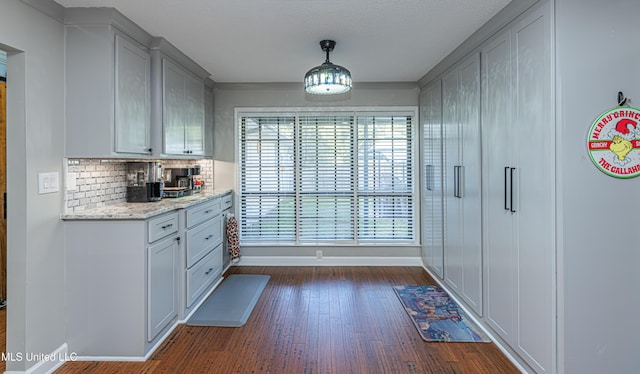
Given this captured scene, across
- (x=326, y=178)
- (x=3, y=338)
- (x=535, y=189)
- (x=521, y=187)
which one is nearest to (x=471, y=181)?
(x=521, y=187)

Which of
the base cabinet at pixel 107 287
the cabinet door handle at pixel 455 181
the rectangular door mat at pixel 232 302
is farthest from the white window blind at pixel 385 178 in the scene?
the base cabinet at pixel 107 287

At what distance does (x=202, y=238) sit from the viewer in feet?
11.4

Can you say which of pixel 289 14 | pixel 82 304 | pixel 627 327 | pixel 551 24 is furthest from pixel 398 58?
pixel 82 304

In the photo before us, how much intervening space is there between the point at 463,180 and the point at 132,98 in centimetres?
288

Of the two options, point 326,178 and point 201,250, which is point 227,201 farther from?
point 326,178

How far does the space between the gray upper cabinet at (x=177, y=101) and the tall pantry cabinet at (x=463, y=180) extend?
2.67 metres

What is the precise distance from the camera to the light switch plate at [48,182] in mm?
2255

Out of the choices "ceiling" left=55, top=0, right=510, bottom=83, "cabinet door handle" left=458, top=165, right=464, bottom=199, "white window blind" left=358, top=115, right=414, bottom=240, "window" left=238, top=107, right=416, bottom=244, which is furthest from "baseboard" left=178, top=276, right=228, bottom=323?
"cabinet door handle" left=458, top=165, right=464, bottom=199

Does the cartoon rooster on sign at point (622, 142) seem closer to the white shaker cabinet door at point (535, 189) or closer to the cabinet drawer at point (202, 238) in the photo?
the white shaker cabinet door at point (535, 189)

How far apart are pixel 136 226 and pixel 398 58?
2.89 meters

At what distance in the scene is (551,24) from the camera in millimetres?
1966

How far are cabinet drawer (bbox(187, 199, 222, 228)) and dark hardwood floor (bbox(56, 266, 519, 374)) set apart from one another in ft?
3.00

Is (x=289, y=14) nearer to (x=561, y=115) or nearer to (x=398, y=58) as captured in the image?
(x=398, y=58)

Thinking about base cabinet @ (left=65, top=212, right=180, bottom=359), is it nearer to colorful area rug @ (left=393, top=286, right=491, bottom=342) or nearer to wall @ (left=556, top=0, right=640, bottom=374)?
colorful area rug @ (left=393, top=286, right=491, bottom=342)
